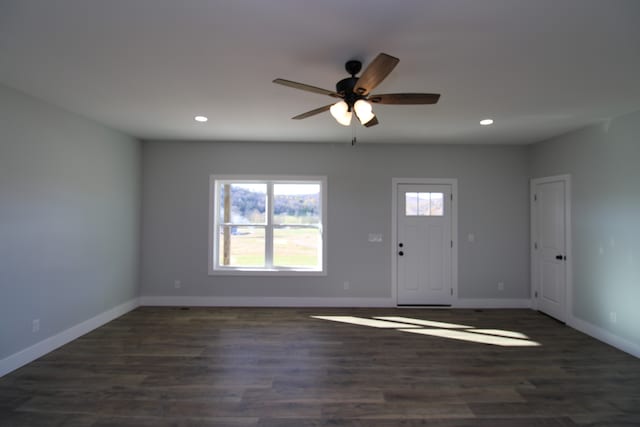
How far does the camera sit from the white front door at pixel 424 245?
16.1 feet

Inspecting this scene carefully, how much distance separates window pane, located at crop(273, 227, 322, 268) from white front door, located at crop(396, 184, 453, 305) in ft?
4.42

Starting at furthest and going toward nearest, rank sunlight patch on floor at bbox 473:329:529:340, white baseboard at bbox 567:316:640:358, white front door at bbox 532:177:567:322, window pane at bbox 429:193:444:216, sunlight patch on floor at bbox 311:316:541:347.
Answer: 1. window pane at bbox 429:193:444:216
2. white front door at bbox 532:177:567:322
3. sunlight patch on floor at bbox 473:329:529:340
4. sunlight patch on floor at bbox 311:316:541:347
5. white baseboard at bbox 567:316:640:358

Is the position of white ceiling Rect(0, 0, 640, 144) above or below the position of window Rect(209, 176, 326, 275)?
above

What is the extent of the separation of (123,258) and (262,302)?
2118mm

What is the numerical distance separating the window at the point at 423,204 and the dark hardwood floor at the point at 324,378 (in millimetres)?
1748

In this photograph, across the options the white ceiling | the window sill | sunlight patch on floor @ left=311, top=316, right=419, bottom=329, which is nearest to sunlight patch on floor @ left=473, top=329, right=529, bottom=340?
sunlight patch on floor @ left=311, top=316, right=419, bottom=329

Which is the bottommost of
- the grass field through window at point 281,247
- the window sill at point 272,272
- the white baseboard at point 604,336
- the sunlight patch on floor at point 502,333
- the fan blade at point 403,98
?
the sunlight patch on floor at point 502,333

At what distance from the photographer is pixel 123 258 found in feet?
14.6

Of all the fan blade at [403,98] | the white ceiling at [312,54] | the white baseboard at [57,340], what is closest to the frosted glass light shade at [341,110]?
the fan blade at [403,98]

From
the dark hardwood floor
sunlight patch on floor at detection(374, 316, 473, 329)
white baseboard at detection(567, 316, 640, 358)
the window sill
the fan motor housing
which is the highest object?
the fan motor housing

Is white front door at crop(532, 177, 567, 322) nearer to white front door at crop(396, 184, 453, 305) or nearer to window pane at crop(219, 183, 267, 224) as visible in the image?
white front door at crop(396, 184, 453, 305)

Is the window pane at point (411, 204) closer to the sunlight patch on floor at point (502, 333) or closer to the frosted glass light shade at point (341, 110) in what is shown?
the sunlight patch on floor at point (502, 333)

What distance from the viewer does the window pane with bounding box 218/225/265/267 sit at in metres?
5.00

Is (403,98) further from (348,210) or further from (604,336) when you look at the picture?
(604,336)
